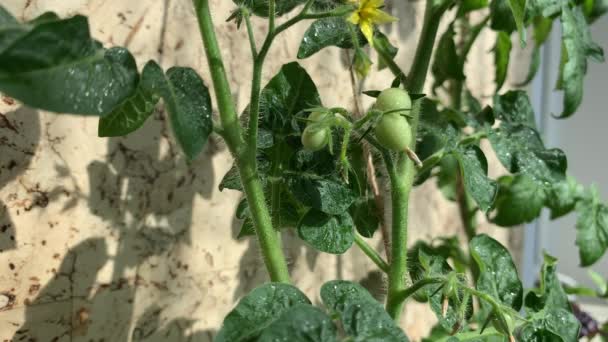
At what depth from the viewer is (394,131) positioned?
0.61 meters

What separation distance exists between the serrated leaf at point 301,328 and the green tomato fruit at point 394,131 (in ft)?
0.64

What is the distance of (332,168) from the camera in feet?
2.33

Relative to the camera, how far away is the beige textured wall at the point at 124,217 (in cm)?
72

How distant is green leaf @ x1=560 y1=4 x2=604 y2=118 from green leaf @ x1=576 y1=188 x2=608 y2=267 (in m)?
0.24

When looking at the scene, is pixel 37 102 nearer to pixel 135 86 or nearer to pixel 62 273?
pixel 135 86

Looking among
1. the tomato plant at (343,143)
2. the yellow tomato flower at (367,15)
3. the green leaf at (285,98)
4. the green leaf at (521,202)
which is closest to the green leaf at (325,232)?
the tomato plant at (343,143)

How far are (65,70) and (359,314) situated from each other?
31 centimetres

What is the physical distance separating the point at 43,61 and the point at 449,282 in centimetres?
45

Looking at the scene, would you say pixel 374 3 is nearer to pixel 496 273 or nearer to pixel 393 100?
pixel 393 100

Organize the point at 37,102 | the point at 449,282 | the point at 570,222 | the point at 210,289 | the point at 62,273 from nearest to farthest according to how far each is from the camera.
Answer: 1. the point at 37,102
2. the point at 449,282
3. the point at 62,273
4. the point at 210,289
5. the point at 570,222

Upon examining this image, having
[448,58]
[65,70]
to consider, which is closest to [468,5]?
[448,58]

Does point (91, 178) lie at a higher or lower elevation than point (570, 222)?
higher

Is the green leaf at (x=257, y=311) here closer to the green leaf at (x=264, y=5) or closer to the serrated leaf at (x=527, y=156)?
Result: the green leaf at (x=264, y=5)

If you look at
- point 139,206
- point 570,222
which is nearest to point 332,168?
point 139,206
